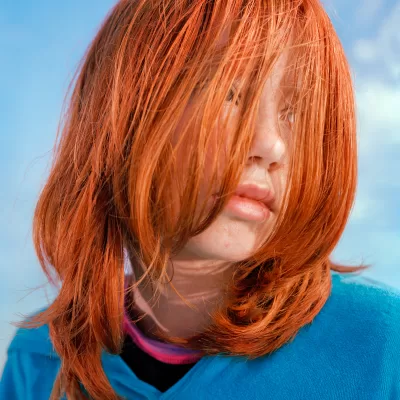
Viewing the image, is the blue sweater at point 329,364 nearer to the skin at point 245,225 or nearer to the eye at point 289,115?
the skin at point 245,225

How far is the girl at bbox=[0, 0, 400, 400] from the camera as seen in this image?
2.83ft

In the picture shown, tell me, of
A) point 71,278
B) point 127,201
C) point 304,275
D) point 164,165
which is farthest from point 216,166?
point 71,278

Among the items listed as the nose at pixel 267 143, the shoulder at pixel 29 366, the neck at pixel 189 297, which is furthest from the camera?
the shoulder at pixel 29 366

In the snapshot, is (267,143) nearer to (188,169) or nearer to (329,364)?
(188,169)

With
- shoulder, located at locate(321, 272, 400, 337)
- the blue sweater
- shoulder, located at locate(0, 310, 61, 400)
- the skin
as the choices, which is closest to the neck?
the skin

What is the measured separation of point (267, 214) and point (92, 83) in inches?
20.2

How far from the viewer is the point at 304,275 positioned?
1010 millimetres

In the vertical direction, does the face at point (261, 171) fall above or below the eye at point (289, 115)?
below

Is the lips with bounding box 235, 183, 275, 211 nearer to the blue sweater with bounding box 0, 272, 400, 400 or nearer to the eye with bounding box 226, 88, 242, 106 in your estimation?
the eye with bounding box 226, 88, 242, 106

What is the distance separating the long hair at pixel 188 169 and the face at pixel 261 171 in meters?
0.02

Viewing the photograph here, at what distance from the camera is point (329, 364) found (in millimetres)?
891

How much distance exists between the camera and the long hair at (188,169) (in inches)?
34.1

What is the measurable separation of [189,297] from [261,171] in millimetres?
376

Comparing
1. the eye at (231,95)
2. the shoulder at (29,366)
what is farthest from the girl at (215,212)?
the shoulder at (29,366)
